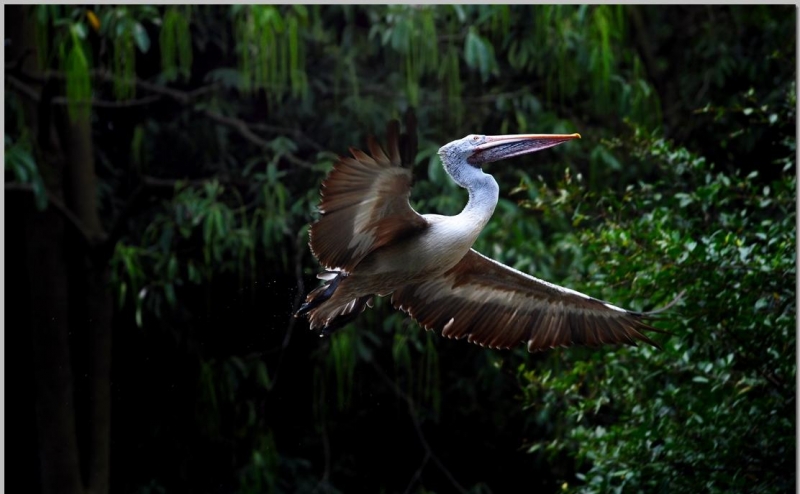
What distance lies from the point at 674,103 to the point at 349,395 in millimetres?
2664

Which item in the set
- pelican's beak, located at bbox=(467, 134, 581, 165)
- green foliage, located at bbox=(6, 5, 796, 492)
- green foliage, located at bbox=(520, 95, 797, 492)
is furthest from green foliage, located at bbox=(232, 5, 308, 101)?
pelican's beak, located at bbox=(467, 134, 581, 165)

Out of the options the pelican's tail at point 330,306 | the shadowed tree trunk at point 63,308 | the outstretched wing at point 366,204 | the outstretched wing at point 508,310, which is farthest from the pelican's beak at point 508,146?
the shadowed tree trunk at point 63,308

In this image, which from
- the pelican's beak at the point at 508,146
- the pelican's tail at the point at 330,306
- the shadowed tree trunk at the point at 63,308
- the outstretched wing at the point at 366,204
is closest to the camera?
the outstretched wing at the point at 366,204

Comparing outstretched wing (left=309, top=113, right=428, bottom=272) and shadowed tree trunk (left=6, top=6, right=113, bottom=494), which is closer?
outstretched wing (left=309, top=113, right=428, bottom=272)

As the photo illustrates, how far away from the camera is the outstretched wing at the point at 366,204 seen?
3.52 meters

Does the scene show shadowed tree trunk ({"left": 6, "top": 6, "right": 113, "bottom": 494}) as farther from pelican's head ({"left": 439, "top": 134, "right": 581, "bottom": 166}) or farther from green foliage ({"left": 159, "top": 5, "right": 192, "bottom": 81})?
pelican's head ({"left": 439, "top": 134, "right": 581, "bottom": 166})

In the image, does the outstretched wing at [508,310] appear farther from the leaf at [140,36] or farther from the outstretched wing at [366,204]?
the leaf at [140,36]

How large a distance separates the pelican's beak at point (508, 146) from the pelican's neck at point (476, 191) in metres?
0.04

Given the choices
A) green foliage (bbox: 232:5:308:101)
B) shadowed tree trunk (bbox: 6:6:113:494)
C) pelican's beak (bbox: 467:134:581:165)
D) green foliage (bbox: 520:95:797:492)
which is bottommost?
shadowed tree trunk (bbox: 6:6:113:494)

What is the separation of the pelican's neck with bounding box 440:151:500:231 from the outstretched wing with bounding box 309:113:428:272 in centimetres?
15

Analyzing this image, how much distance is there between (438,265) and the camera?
4020 mm

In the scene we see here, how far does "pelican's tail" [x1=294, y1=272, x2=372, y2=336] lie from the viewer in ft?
13.4

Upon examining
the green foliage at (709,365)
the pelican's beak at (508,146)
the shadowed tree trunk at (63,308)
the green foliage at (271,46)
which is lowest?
the shadowed tree trunk at (63,308)

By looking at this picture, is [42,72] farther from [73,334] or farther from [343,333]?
[343,333]
